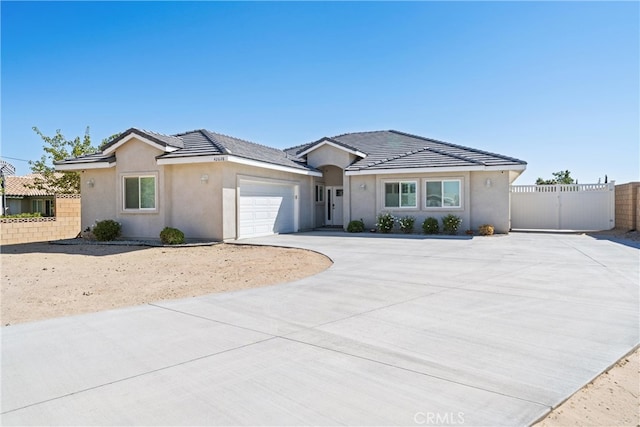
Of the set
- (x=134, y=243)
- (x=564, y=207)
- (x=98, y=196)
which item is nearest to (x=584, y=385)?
(x=134, y=243)

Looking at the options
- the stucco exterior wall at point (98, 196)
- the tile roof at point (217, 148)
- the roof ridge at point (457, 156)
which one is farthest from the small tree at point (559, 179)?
the stucco exterior wall at point (98, 196)

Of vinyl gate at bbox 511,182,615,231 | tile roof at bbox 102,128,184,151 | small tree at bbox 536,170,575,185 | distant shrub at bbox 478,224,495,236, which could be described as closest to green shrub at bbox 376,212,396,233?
distant shrub at bbox 478,224,495,236

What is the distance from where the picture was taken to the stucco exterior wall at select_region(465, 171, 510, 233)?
19.0 metres

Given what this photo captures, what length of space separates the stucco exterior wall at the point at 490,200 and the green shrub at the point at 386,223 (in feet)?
11.7

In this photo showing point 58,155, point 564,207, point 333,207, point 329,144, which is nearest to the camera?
point 564,207

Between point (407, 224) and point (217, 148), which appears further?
point (407, 224)

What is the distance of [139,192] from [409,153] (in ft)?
44.9

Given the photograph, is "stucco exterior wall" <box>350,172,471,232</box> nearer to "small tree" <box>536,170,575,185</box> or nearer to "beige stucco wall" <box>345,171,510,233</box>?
"beige stucco wall" <box>345,171,510,233</box>

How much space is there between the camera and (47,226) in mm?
19938

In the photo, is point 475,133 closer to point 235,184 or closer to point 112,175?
point 235,184

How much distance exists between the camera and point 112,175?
59.3 ft

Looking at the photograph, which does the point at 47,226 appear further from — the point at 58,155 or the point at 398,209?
the point at 398,209

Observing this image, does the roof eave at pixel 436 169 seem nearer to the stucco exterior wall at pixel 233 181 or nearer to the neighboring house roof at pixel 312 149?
the neighboring house roof at pixel 312 149

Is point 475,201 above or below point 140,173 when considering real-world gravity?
below
